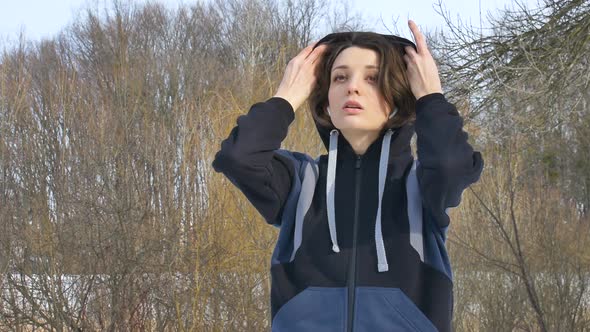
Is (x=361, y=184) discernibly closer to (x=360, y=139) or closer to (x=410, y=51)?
(x=360, y=139)

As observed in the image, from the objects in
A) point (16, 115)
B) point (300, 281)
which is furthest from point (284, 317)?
point (16, 115)

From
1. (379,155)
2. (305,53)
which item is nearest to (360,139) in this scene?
(379,155)

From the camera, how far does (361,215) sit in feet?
5.82

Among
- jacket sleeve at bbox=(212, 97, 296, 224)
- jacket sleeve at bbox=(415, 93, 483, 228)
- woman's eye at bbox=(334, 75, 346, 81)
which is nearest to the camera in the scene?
jacket sleeve at bbox=(415, 93, 483, 228)

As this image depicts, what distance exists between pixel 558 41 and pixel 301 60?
5.33 metres

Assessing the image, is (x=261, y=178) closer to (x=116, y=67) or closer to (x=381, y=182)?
(x=381, y=182)

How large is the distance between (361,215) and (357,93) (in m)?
0.26

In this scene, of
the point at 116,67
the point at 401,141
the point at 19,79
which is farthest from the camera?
the point at 116,67

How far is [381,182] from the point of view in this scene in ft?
5.83

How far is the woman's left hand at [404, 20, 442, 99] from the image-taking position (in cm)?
177

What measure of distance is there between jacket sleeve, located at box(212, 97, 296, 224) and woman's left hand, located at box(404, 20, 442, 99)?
0.92 ft

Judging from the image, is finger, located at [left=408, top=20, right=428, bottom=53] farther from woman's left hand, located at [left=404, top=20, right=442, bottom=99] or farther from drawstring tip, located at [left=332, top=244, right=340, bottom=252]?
drawstring tip, located at [left=332, top=244, right=340, bottom=252]

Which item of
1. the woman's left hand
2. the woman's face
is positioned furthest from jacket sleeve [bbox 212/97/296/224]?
the woman's left hand

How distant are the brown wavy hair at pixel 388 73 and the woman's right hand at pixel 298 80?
0.11ft
